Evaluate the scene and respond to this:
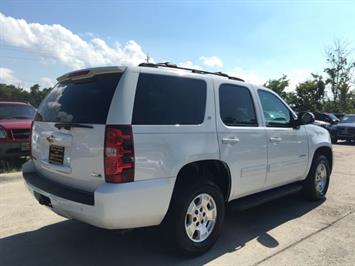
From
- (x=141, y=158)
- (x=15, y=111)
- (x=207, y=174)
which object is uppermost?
(x=15, y=111)

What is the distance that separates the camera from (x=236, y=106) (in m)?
4.55

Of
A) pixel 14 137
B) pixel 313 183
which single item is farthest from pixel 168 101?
pixel 14 137

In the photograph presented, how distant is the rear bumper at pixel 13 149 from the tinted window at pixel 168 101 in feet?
20.6

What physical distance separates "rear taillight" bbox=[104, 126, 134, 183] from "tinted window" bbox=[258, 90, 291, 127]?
8.07ft

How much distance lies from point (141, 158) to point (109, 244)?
1519 millimetres

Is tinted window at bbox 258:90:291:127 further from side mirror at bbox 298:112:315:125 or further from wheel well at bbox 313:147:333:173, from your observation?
wheel well at bbox 313:147:333:173

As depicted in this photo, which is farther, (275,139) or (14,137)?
(14,137)

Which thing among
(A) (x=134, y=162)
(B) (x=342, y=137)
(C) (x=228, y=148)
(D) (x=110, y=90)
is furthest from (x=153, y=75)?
(B) (x=342, y=137)

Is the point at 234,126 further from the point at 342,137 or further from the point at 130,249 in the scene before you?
the point at 342,137

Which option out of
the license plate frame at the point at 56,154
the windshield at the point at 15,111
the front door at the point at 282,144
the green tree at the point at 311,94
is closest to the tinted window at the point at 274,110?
the front door at the point at 282,144

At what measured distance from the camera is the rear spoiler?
3.49 metres

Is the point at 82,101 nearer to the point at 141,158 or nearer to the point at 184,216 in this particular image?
the point at 141,158

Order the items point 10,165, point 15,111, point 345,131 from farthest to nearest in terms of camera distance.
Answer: point 345,131 < point 15,111 < point 10,165

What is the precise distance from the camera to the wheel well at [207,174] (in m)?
3.83
